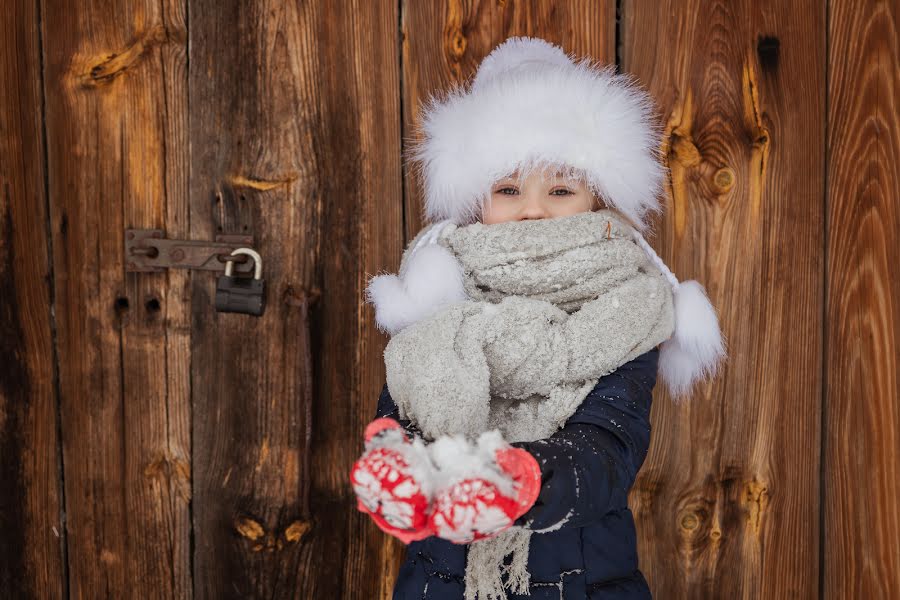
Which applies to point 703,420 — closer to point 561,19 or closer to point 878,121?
point 878,121

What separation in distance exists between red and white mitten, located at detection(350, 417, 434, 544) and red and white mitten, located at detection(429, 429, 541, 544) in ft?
0.04

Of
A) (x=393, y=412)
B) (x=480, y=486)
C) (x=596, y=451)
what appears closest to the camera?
(x=480, y=486)

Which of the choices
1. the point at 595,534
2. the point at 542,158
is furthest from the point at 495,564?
the point at 542,158

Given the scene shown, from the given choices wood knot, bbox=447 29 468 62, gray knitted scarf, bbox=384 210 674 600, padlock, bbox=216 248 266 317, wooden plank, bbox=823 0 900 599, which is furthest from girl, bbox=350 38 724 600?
wooden plank, bbox=823 0 900 599

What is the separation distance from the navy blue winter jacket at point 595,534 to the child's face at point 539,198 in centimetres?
21

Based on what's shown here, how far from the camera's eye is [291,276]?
3.43ft

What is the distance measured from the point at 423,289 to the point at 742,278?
55 cm

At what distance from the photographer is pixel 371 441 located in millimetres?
583

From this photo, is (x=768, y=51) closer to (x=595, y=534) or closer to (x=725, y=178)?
(x=725, y=178)

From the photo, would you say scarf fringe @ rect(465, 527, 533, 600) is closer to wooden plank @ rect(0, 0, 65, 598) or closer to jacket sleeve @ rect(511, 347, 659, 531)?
jacket sleeve @ rect(511, 347, 659, 531)

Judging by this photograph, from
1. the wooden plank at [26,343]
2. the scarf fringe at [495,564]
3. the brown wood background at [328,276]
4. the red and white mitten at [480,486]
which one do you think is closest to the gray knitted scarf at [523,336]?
the scarf fringe at [495,564]

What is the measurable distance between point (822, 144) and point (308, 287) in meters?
0.83

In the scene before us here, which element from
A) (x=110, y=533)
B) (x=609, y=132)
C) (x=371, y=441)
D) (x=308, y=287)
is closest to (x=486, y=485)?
(x=371, y=441)

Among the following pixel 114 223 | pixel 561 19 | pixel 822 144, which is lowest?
pixel 114 223
